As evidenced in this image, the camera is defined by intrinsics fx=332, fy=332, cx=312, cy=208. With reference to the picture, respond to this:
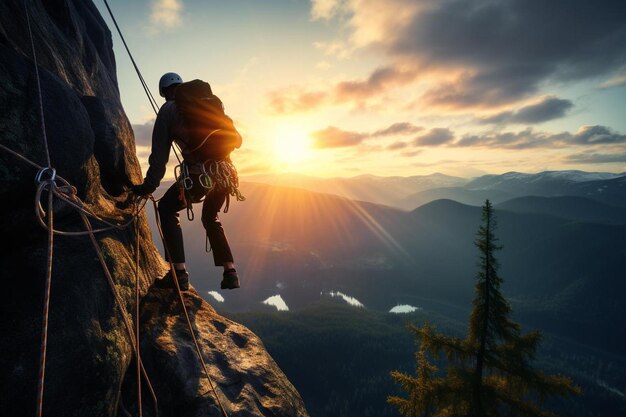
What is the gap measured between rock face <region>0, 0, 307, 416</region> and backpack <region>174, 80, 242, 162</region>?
5.70 ft

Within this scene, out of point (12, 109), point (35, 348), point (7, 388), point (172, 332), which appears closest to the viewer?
point (7, 388)

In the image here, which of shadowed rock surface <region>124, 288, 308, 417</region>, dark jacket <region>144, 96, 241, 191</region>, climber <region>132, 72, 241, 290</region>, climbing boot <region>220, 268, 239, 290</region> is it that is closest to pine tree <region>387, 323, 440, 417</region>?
shadowed rock surface <region>124, 288, 308, 417</region>

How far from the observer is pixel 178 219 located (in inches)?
289

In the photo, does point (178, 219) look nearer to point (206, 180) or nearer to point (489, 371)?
point (206, 180)

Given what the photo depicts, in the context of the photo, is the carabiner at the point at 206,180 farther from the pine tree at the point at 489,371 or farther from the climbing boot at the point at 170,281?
the pine tree at the point at 489,371

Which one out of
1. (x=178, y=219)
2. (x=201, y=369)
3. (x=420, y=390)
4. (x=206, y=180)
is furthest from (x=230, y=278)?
(x=420, y=390)

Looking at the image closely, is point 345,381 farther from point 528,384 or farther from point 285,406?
point 285,406

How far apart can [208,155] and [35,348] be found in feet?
14.1

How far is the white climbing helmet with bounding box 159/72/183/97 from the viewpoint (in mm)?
7000

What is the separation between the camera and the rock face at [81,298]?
4.10 m

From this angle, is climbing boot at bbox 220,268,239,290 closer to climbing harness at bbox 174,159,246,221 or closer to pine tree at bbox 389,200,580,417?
climbing harness at bbox 174,159,246,221

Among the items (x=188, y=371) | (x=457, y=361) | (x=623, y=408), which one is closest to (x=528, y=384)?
(x=457, y=361)

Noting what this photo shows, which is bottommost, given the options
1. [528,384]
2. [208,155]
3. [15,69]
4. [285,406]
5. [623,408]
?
[623,408]

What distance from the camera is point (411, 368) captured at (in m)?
150
